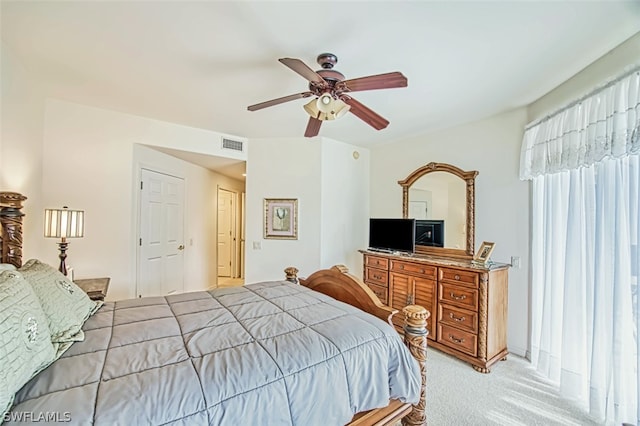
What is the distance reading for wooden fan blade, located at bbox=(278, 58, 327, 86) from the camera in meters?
1.62

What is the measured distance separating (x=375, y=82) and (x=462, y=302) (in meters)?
2.23

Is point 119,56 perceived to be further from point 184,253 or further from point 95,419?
point 184,253

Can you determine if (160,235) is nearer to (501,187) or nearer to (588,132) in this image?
(501,187)

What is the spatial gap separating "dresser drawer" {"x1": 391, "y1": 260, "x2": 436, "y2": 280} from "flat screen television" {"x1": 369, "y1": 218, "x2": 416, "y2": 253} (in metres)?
0.28

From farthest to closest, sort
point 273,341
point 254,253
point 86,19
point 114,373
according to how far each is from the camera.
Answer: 1. point 254,253
2. point 86,19
3. point 273,341
4. point 114,373

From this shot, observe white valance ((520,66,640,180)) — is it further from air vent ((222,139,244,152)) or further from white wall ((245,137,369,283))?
air vent ((222,139,244,152))

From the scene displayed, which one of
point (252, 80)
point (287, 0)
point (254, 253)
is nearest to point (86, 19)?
point (252, 80)

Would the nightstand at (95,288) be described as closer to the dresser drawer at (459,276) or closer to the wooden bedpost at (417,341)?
the wooden bedpost at (417,341)

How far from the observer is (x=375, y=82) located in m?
1.82

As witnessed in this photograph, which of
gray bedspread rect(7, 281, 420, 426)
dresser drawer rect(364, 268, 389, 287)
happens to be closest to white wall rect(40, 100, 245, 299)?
gray bedspread rect(7, 281, 420, 426)

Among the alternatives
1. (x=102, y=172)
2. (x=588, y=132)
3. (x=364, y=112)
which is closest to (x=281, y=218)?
(x=102, y=172)

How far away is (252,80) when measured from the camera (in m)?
2.46

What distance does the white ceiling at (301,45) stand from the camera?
5.36 feet

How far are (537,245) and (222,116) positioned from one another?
143 inches
